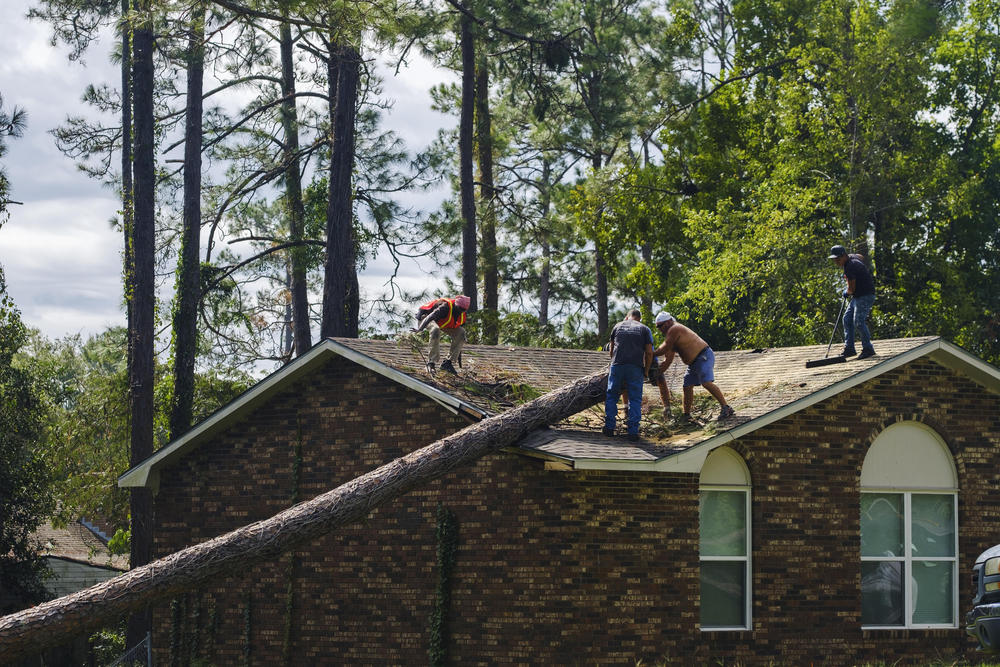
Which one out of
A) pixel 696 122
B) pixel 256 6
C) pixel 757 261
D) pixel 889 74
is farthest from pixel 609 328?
pixel 256 6

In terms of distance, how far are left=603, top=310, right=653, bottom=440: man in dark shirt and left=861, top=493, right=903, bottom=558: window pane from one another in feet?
11.9

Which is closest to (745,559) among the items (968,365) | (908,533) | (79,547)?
(908,533)

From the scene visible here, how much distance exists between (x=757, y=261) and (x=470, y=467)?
47.6ft

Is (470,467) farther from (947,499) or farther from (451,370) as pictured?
(947,499)

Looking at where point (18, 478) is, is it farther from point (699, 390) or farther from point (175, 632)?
point (699, 390)

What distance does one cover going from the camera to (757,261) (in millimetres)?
27625

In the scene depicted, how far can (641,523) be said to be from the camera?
1445cm

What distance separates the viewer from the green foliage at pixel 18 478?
23.9 metres

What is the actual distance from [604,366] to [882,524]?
5658 millimetres

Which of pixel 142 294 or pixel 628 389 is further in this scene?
pixel 142 294

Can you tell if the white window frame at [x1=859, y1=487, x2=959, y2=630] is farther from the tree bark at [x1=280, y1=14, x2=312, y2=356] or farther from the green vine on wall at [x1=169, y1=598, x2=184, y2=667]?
the tree bark at [x1=280, y1=14, x2=312, y2=356]

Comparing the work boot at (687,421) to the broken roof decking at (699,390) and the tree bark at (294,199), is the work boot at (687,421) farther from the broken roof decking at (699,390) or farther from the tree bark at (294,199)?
the tree bark at (294,199)

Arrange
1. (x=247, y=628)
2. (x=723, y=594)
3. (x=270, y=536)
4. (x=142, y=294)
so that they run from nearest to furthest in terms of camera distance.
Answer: (x=270, y=536) < (x=723, y=594) < (x=247, y=628) < (x=142, y=294)

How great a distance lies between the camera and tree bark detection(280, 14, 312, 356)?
31.5 metres
